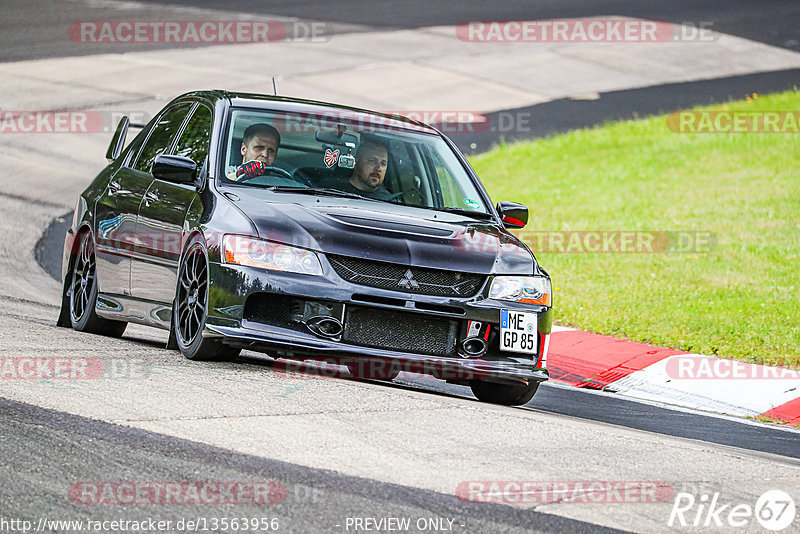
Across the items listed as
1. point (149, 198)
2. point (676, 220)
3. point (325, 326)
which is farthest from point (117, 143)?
point (676, 220)

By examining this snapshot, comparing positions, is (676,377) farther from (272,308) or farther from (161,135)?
(161,135)

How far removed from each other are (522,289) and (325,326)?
A: 119 cm

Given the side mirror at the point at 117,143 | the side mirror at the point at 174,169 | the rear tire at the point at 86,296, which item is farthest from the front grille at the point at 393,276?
the side mirror at the point at 117,143

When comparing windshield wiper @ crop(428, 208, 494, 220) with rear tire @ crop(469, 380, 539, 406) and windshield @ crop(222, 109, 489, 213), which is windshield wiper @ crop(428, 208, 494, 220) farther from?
rear tire @ crop(469, 380, 539, 406)

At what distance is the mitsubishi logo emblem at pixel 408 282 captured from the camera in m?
7.25

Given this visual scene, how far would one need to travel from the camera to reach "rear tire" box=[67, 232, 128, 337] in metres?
9.31

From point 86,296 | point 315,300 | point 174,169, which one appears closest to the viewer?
point 315,300

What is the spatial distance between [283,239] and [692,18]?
94.6ft

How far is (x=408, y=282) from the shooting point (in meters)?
7.27

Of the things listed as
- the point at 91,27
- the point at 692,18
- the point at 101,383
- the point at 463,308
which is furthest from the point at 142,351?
the point at 692,18

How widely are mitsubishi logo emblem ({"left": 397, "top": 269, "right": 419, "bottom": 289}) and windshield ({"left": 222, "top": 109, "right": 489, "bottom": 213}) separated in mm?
1094

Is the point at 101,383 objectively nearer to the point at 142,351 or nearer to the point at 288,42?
the point at 142,351

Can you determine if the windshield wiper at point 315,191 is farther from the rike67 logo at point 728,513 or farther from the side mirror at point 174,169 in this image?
the rike67 logo at point 728,513

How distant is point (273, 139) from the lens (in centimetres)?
827
